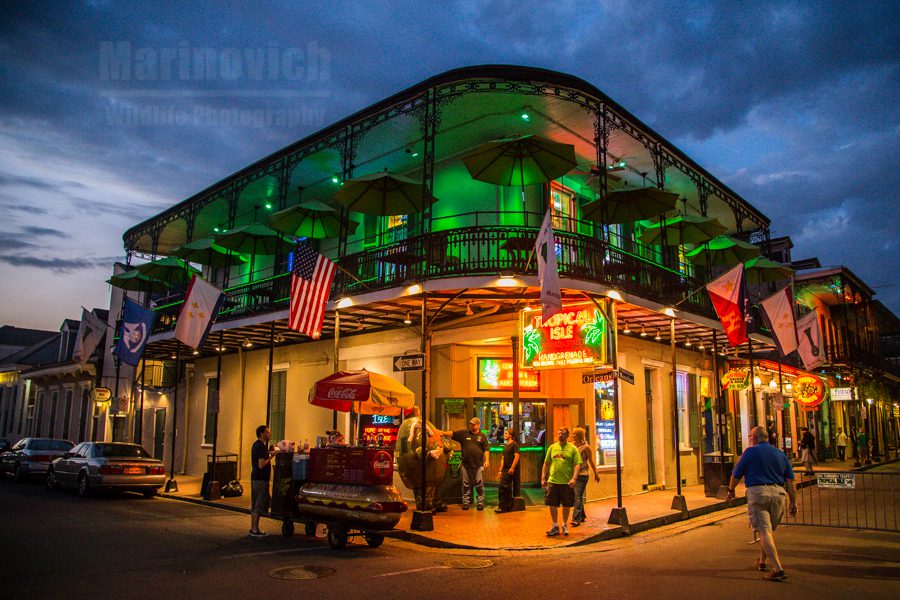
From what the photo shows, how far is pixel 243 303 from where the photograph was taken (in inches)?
822

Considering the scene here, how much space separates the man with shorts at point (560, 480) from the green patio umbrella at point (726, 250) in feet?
31.9

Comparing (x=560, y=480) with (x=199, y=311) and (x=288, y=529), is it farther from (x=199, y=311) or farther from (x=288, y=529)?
(x=199, y=311)

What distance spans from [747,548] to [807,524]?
3.15m

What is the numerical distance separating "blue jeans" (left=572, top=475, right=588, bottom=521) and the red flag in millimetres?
4746

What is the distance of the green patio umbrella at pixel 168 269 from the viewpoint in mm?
20078

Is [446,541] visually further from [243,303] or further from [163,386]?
[163,386]

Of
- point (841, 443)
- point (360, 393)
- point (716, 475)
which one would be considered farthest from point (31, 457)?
point (841, 443)

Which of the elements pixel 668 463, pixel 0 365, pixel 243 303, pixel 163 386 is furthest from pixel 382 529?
pixel 0 365

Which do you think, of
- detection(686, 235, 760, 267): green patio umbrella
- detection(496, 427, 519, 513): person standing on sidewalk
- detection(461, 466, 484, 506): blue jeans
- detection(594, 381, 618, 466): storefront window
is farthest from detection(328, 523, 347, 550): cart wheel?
detection(686, 235, 760, 267): green patio umbrella

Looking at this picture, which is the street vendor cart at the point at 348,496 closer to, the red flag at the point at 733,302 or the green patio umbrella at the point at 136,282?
the red flag at the point at 733,302

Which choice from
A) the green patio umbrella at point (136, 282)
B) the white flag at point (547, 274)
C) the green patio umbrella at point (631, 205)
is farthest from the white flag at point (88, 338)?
the white flag at point (547, 274)

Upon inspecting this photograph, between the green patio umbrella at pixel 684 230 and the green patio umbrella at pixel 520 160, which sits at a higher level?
the green patio umbrella at pixel 520 160

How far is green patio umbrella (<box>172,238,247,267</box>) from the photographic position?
1878 cm

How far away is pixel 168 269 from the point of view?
68.2 ft
